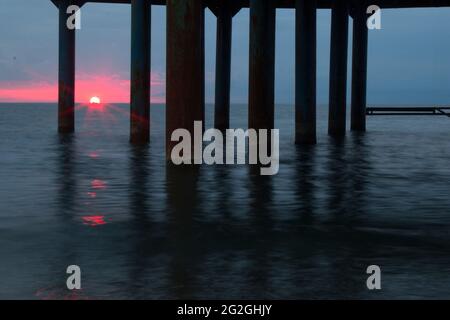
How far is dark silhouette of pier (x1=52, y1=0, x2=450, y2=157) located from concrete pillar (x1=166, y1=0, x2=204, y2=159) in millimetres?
22

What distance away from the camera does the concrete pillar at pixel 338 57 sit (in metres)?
37.2

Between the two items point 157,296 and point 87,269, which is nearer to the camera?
point 157,296

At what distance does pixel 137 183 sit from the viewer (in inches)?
725

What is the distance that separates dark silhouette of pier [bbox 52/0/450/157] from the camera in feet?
63.2

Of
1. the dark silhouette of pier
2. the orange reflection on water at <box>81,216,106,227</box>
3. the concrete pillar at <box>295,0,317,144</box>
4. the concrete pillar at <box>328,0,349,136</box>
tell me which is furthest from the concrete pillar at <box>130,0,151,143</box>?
the orange reflection on water at <box>81,216,106,227</box>

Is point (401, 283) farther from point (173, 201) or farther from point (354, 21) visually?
point (354, 21)

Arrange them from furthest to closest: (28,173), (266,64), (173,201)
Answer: (266,64) → (28,173) → (173,201)

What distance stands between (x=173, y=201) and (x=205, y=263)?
5841mm

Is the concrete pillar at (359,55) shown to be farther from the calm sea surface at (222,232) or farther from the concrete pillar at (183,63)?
the concrete pillar at (183,63)

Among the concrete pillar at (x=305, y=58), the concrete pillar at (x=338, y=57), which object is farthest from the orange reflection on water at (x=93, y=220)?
the concrete pillar at (x=338, y=57)

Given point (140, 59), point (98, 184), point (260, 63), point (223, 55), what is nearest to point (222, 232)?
point (98, 184)

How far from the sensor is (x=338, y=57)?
37906 millimetres

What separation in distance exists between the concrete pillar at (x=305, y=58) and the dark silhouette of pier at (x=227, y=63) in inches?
1.4
